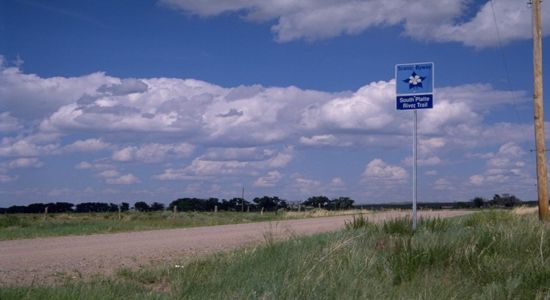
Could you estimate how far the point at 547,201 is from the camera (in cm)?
2481

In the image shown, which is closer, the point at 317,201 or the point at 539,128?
the point at 539,128

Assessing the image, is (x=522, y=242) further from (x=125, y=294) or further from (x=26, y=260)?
(x=26, y=260)

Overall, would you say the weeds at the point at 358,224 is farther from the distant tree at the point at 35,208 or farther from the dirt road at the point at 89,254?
the distant tree at the point at 35,208

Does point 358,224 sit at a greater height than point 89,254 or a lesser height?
greater

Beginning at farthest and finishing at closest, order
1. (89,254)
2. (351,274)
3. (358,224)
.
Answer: (358,224)
(89,254)
(351,274)

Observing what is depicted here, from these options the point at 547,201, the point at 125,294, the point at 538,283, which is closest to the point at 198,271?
the point at 125,294

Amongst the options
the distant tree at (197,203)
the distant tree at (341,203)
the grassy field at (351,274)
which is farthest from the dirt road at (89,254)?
the distant tree at (197,203)

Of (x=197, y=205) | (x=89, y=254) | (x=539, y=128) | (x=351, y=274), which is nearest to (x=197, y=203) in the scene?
(x=197, y=205)

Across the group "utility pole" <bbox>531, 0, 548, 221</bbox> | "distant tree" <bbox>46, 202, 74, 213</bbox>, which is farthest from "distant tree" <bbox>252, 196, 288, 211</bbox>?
"utility pole" <bbox>531, 0, 548, 221</bbox>

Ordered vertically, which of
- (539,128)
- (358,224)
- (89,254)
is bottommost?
(89,254)

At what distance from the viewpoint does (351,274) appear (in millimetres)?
10953

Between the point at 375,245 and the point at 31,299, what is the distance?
24.3ft

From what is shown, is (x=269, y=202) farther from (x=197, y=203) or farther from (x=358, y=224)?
(x=358, y=224)

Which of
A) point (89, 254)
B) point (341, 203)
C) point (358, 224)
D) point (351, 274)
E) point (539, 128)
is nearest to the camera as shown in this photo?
point (351, 274)
